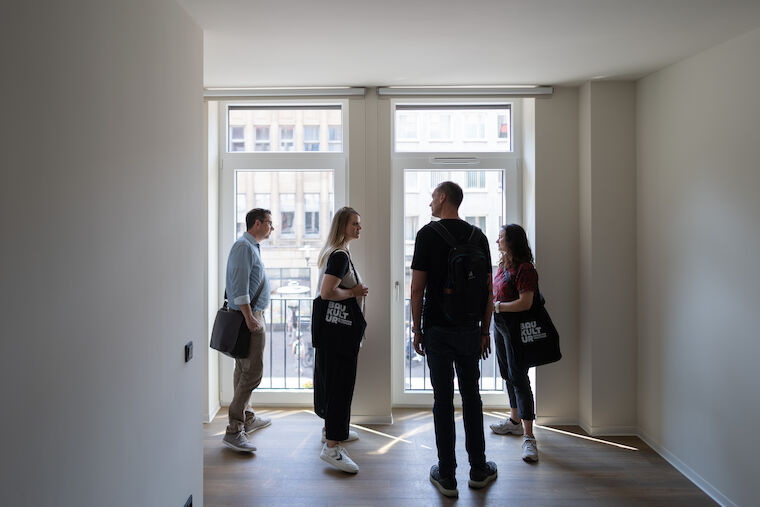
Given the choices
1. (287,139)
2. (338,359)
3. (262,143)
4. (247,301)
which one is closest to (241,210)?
(262,143)

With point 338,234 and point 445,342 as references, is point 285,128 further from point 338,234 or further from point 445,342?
point 445,342

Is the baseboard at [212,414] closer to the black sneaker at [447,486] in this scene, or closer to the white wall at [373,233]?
the white wall at [373,233]

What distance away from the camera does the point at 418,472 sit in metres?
2.76

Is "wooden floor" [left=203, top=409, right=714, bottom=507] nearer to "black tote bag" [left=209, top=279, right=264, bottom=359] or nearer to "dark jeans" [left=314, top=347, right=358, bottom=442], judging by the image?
"dark jeans" [left=314, top=347, right=358, bottom=442]

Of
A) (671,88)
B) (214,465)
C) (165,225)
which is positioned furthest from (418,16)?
(214,465)

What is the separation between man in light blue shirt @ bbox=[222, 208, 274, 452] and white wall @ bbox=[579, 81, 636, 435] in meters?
2.19

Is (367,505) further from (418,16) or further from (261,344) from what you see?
(418,16)

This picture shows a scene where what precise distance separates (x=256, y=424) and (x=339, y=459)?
0.85m

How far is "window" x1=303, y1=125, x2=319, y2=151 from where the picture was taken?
3.70 m

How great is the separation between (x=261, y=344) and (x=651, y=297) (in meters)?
2.52

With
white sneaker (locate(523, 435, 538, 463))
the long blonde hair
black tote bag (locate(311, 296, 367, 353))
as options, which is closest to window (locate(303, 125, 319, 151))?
the long blonde hair

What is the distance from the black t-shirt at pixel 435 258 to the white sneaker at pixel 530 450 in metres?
1.08

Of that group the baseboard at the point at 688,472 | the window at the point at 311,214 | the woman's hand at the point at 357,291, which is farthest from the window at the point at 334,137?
the baseboard at the point at 688,472

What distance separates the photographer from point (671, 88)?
292 centimetres
